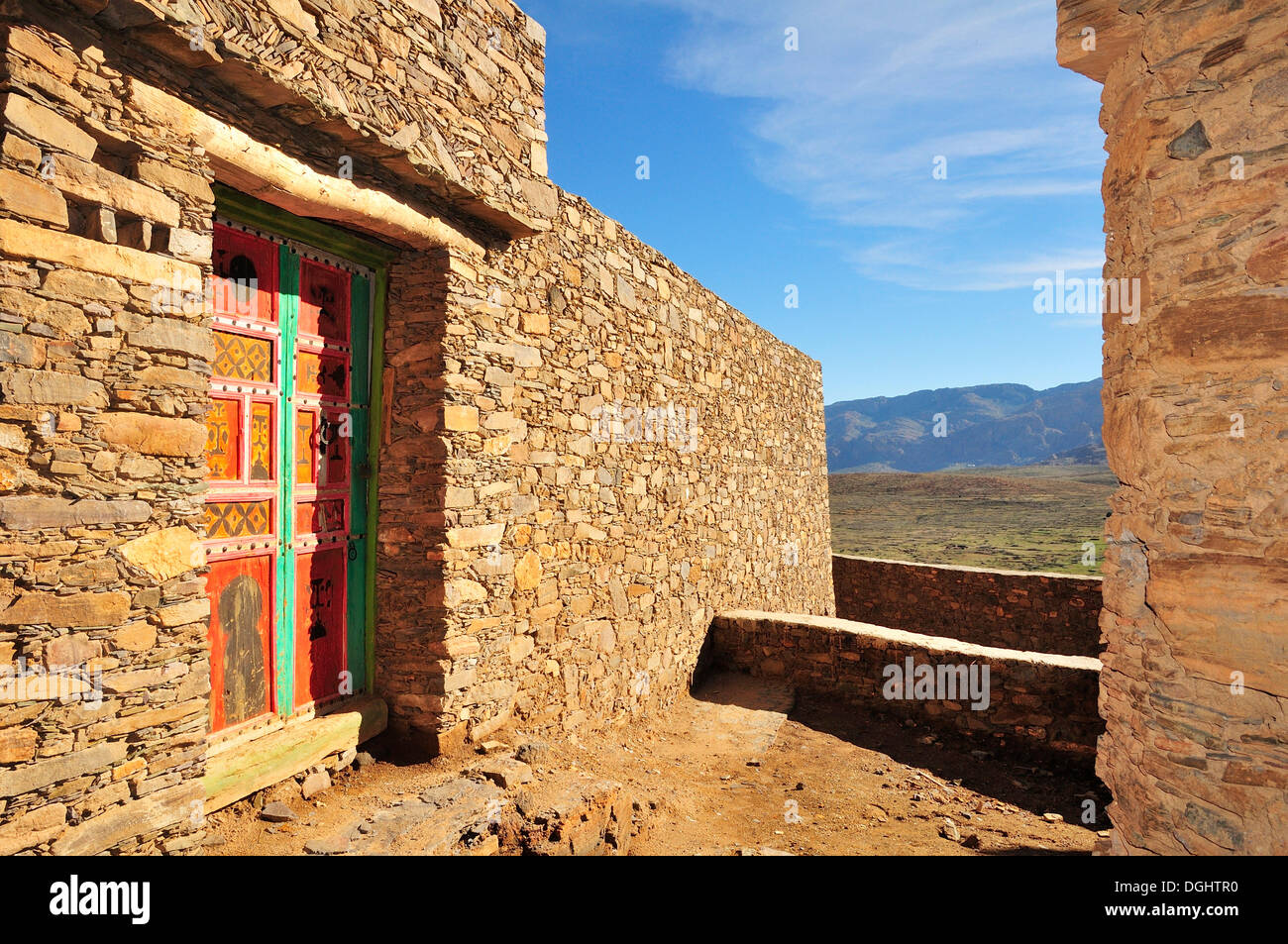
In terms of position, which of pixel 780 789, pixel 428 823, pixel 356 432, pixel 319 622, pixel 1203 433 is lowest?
pixel 780 789

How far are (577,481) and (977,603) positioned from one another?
9.58m

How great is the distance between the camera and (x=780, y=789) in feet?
16.3

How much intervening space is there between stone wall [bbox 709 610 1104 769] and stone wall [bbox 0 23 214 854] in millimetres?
5498

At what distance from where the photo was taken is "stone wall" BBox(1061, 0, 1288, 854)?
223cm

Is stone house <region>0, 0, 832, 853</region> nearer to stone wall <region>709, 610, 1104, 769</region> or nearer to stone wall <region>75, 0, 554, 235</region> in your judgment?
stone wall <region>75, 0, 554, 235</region>

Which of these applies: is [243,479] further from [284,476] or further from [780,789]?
[780,789]

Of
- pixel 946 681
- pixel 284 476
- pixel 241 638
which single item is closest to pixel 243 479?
pixel 284 476

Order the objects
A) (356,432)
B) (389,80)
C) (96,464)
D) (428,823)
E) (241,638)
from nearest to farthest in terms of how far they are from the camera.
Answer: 1. (96,464)
2. (428,823)
3. (241,638)
4. (389,80)
5. (356,432)

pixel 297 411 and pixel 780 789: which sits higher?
pixel 297 411

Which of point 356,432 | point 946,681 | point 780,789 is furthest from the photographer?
point 946,681

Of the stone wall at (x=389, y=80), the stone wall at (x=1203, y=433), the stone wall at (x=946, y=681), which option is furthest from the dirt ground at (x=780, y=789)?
the stone wall at (x=389, y=80)

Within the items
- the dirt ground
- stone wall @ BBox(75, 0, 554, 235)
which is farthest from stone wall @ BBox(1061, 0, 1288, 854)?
stone wall @ BBox(75, 0, 554, 235)
